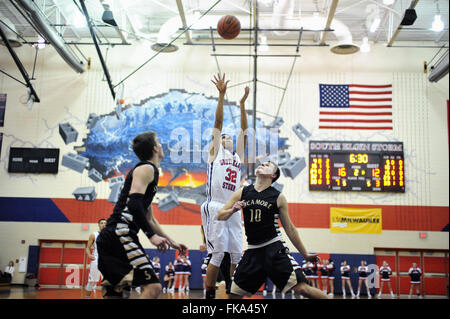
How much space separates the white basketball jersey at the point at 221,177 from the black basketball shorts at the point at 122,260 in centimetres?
221

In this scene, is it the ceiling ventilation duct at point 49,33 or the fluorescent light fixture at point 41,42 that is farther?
the fluorescent light fixture at point 41,42

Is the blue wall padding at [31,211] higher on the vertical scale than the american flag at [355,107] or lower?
lower

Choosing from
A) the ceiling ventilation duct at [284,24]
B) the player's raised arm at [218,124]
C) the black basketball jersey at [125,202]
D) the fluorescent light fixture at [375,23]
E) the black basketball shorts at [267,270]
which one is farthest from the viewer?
the fluorescent light fixture at [375,23]

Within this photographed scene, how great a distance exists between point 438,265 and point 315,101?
7609 mm

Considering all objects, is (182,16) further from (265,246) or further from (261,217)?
(265,246)

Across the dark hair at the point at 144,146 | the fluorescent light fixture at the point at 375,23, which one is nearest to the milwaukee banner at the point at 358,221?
the fluorescent light fixture at the point at 375,23

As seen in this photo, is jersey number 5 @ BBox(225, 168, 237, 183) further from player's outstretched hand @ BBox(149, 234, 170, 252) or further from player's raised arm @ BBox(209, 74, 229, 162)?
player's outstretched hand @ BBox(149, 234, 170, 252)

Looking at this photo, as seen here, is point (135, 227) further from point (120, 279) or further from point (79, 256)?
point (79, 256)

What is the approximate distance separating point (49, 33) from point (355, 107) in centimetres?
1142

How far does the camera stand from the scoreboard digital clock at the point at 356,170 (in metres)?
15.9

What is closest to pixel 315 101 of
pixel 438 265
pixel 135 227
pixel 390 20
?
pixel 390 20

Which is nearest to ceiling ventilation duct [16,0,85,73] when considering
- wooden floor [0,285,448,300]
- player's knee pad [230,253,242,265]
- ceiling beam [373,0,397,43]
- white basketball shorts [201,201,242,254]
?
wooden floor [0,285,448,300]

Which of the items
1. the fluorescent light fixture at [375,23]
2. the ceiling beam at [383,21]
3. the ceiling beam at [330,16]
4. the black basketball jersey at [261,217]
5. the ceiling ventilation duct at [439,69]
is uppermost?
the ceiling beam at [383,21]

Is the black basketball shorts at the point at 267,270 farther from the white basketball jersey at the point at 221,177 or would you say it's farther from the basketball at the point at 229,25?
the basketball at the point at 229,25
